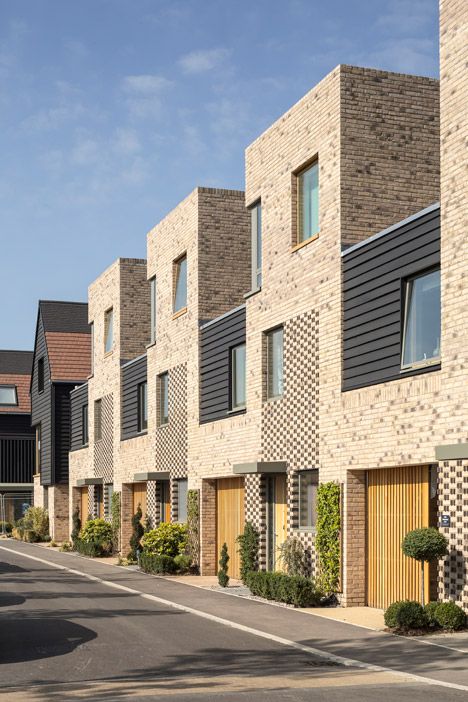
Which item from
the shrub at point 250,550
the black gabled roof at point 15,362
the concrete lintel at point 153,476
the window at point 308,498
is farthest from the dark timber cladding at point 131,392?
the black gabled roof at point 15,362

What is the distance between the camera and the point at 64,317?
2179 inches

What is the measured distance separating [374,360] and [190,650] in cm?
702

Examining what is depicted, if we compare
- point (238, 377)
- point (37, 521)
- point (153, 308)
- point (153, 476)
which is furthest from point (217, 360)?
point (37, 521)

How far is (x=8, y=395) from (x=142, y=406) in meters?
30.9

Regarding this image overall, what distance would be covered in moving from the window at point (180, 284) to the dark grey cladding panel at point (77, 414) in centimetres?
1478

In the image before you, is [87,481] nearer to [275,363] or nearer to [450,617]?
[275,363]

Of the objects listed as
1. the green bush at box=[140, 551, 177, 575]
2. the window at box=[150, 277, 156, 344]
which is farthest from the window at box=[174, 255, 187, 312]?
the green bush at box=[140, 551, 177, 575]

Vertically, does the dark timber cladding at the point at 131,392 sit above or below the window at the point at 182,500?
above

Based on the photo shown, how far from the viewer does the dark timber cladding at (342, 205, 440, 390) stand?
18578mm

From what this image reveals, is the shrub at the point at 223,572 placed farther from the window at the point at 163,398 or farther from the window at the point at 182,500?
the window at the point at 163,398

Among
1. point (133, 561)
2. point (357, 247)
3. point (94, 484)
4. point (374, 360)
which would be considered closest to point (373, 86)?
point (357, 247)

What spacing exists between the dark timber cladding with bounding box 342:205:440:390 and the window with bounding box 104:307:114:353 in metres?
21.7

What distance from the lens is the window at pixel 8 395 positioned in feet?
217

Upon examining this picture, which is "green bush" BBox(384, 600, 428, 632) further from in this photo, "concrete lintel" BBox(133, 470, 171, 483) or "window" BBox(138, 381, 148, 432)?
"window" BBox(138, 381, 148, 432)
